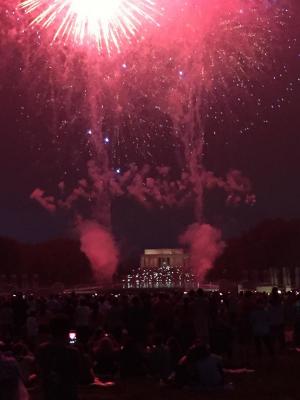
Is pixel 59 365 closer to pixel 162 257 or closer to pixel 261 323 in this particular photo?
pixel 261 323

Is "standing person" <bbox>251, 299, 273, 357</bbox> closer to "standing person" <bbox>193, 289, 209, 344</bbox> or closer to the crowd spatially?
the crowd

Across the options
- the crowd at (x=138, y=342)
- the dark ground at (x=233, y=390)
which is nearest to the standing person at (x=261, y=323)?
the crowd at (x=138, y=342)

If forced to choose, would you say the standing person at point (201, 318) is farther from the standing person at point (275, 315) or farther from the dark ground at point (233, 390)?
the dark ground at point (233, 390)

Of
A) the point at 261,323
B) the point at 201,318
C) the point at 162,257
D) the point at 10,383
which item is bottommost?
the point at 10,383

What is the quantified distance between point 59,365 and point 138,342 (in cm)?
842

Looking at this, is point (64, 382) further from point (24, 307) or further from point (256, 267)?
point (256, 267)

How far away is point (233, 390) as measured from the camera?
11.5 m

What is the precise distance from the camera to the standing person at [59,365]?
262 inches

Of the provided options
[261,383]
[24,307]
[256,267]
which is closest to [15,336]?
[24,307]

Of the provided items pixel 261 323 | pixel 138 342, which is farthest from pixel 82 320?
pixel 261 323

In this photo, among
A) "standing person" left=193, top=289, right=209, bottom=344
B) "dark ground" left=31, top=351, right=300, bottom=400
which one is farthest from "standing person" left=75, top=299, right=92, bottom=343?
"dark ground" left=31, top=351, right=300, bottom=400

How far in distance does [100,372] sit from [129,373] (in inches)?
20.7

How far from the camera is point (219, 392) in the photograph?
11.3m

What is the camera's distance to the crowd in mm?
6750
